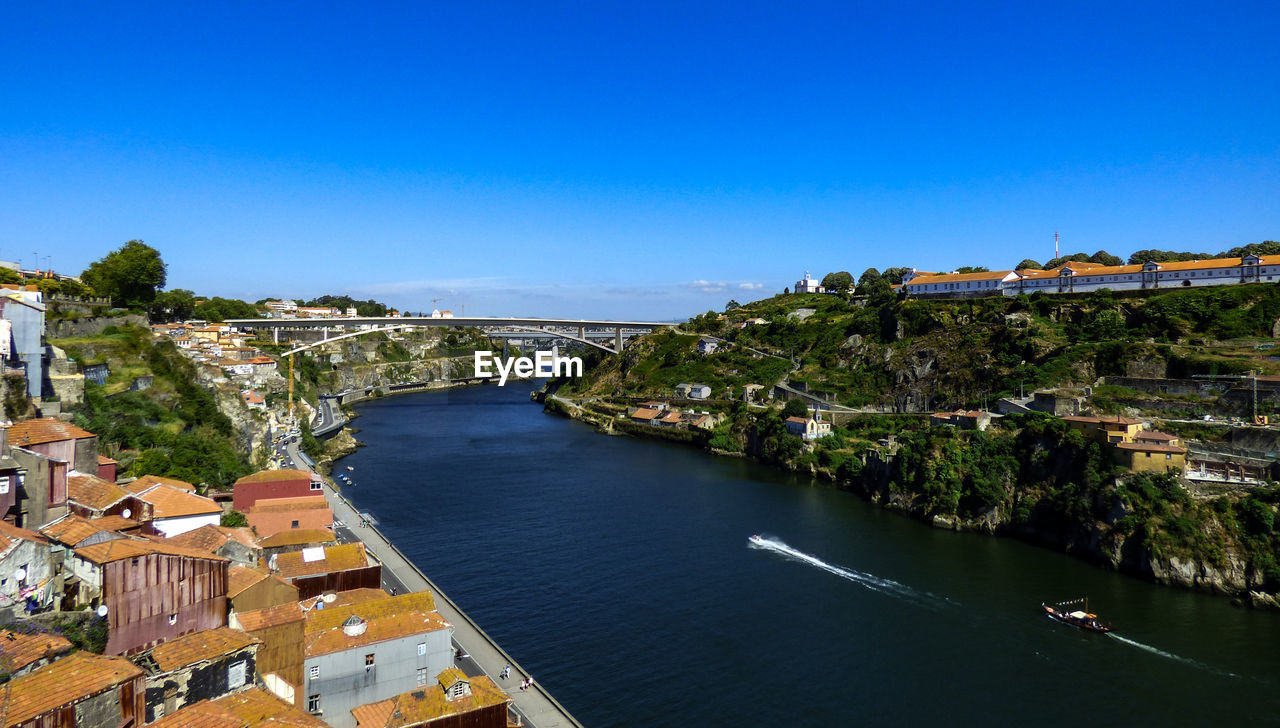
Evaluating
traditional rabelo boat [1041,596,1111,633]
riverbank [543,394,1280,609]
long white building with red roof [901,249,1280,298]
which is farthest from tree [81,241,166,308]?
long white building with red roof [901,249,1280,298]

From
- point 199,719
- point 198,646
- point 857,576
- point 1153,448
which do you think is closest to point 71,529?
point 198,646

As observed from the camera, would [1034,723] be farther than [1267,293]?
No

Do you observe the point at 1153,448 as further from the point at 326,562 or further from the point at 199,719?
the point at 199,719

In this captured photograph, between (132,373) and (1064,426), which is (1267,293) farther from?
(132,373)

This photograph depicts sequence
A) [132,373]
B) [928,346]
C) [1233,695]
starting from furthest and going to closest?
1. [928,346]
2. [132,373]
3. [1233,695]

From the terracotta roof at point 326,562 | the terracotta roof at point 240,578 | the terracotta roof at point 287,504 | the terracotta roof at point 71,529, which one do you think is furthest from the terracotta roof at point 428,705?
the terracotta roof at point 287,504

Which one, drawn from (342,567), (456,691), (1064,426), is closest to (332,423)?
(342,567)

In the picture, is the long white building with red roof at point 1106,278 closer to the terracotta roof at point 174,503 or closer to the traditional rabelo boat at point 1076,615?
the traditional rabelo boat at point 1076,615

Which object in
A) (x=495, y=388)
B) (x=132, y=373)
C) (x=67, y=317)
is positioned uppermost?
(x=67, y=317)
